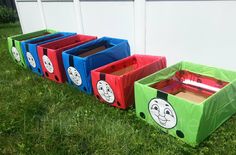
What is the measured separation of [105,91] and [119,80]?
291mm

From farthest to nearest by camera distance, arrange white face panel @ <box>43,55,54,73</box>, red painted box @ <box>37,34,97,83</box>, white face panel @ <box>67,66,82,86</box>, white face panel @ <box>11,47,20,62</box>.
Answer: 1. white face panel @ <box>11,47,20,62</box>
2. white face panel @ <box>43,55,54,73</box>
3. red painted box @ <box>37,34,97,83</box>
4. white face panel @ <box>67,66,82,86</box>

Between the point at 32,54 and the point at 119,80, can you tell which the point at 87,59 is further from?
the point at 32,54

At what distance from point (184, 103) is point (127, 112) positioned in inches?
28.9

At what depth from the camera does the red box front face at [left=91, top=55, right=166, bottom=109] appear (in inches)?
93.4

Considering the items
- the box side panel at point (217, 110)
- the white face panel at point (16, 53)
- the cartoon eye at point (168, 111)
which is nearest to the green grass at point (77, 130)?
the box side panel at point (217, 110)

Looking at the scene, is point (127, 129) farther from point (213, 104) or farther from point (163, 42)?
point (163, 42)

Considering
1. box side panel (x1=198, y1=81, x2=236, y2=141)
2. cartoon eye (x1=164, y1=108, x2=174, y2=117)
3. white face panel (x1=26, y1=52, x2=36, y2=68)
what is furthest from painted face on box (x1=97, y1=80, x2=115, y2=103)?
white face panel (x1=26, y1=52, x2=36, y2=68)

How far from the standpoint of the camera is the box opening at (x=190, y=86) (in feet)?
7.93

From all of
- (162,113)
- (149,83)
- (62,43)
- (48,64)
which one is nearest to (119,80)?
(149,83)

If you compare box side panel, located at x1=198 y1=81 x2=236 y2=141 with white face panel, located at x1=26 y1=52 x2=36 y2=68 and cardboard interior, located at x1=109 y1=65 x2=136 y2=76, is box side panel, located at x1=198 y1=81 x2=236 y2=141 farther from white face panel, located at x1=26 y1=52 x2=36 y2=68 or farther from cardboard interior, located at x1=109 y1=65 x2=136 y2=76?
white face panel, located at x1=26 y1=52 x2=36 y2=68

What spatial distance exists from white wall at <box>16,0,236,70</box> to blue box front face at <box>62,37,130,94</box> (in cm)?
28

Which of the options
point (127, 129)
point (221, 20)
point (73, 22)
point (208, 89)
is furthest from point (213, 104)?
point (73, 22)

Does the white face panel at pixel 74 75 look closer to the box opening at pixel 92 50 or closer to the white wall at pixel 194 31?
the box opening at pixel 92 50

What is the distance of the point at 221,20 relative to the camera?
7.95 ft
